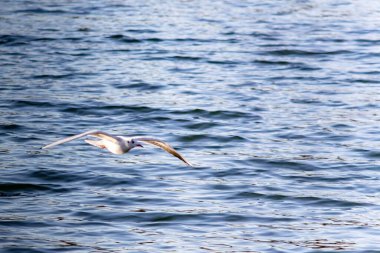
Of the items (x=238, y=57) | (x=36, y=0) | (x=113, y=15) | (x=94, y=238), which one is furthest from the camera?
(x=36, y=0)

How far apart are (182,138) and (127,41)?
719cm

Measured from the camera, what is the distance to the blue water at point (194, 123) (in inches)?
514

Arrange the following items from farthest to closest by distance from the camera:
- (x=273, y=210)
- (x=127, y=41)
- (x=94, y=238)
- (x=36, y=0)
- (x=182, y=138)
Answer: (x=36, y=0) → (x=127, y=41) → (x=182, y=138) → (x=273, y=210) → (x=94, y=238)

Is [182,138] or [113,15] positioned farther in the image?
[113,15]

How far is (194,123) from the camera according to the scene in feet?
58.9

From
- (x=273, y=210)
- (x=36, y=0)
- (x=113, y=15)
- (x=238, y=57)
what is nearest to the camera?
(x=273, y=210)

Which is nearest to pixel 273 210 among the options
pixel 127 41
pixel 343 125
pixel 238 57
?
pixel 343 125

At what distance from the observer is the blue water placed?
13062 millimetres

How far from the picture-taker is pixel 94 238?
1262 centimetres

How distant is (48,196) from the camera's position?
563 inches

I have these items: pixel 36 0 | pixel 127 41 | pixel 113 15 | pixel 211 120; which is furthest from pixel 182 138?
pixel 36 0

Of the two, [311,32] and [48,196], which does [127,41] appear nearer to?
[311,32]

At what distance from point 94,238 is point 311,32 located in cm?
1322

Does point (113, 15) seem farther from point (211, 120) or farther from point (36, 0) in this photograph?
point (211, 120)
